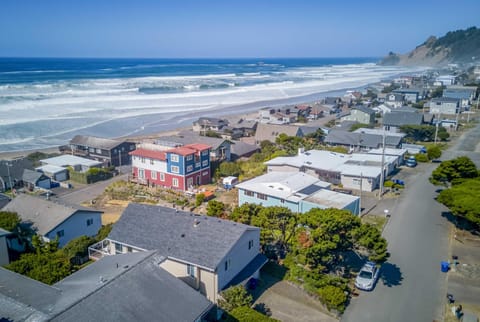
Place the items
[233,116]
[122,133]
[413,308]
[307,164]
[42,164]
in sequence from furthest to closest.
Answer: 1. [233,116]
2. [122,133]
3. [42,164]
4. [307,164]
5. [413,308]

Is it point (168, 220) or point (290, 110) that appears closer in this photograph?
point (168, 220)

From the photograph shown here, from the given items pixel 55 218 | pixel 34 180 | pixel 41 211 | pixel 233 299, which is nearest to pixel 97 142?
pixel 34 180

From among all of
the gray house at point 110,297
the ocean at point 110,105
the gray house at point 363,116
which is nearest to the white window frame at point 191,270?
the gray house at point 110,297

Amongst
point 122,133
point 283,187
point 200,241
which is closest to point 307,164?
point 283,187

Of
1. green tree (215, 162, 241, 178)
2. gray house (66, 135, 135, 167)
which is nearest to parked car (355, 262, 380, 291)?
green tree (215, 162, 241, 178)

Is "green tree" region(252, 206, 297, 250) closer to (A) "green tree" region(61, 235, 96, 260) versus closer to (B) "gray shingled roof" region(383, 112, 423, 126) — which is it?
(A) "green tree" region(61, 235, 96, 260)

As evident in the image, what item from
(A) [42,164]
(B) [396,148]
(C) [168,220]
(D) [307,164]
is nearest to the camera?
(C) [168,220]

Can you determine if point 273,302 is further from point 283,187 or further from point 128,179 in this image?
point 128,179
